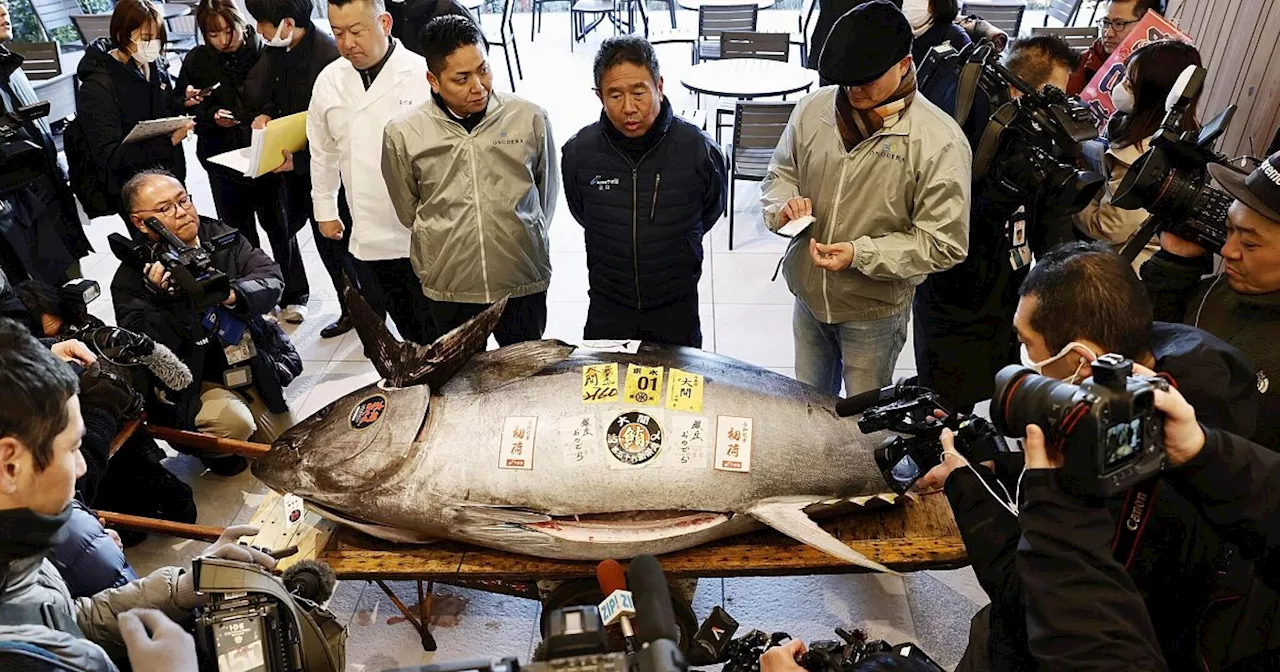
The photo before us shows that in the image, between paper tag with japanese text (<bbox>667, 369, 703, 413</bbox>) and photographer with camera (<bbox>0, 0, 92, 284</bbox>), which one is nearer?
paper tag with japanese text (<bbox>667, 369, 703, 413</bbox>)

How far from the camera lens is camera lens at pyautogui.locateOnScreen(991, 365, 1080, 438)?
1354mm

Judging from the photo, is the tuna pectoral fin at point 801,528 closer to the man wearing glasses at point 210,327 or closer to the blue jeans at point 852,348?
the blue jeans at point 852,348

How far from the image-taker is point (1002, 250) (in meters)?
2.75

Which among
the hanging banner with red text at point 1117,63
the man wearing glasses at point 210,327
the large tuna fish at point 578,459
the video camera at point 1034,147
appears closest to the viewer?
the large tuna fish at point 578,459

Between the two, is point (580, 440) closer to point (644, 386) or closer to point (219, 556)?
point (644, 386)

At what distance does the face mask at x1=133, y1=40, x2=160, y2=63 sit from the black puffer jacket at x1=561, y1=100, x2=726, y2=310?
2145 millimetres

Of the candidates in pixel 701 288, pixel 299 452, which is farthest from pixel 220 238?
pixel 701 288

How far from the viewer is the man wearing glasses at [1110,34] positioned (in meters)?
3.49

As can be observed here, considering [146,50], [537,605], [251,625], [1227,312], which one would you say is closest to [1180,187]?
[1227,312]

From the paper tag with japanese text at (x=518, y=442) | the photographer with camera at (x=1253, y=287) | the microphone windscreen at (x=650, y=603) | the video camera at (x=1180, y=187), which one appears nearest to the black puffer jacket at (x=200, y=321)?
the paper tag with japanese text at (x=518, y=442)

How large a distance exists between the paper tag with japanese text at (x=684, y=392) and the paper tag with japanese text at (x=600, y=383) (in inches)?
5.9

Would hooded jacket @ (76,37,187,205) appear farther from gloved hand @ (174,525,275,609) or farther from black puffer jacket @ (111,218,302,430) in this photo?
gloved hand @ (174,525,275,609)

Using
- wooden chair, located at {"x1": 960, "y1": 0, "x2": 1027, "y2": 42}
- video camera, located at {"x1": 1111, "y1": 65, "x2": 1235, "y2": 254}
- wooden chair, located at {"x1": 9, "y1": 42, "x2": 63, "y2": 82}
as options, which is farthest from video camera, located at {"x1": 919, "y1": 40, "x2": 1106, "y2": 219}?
wooden chair, located at {"x1": 9, "y1": 42, "x2": 63, "y2": 82}

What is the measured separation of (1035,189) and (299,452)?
220cm
